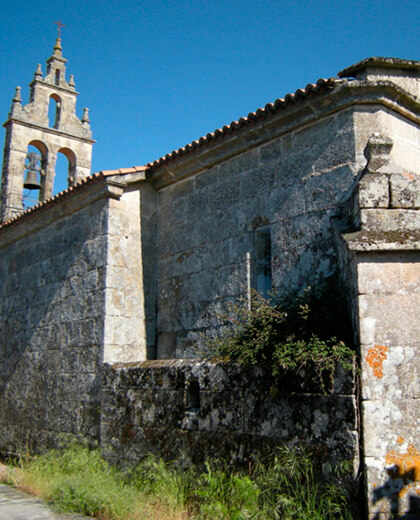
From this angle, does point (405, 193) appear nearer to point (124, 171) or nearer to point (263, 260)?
point (263, 260)

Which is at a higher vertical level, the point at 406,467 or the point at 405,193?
the point at 405,193

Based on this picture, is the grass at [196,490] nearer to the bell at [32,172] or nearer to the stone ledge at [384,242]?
the stone ledge at [384,242]

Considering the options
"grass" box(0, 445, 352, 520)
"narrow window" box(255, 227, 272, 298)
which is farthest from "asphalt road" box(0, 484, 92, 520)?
"narrow window" box(255, 227, 272, 298)

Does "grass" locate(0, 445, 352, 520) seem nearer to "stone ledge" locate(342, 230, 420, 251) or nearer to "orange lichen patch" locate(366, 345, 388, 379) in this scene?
"orange lichen patch" locate(366, 345, 388, 379)

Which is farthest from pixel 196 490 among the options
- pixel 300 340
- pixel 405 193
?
pixel 405 193

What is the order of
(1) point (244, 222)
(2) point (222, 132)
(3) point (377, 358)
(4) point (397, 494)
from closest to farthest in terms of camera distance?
(4) point (397, 494) < (3) point (377, 358) < (1) point (244, 222) < (2) point (222, 132)

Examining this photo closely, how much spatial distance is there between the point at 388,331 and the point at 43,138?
415 inches

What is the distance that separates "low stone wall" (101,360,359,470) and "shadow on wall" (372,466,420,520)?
0.86 ft

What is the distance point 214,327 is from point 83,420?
2.23 meters

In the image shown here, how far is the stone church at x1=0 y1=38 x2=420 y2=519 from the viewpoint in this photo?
12.9ft

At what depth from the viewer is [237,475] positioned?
4.44m

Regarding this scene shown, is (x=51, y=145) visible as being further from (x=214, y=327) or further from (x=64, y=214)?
(x=214, y=327)

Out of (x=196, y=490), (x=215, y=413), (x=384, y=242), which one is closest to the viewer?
(x=384, y=242)

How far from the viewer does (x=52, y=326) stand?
854 centimetres
